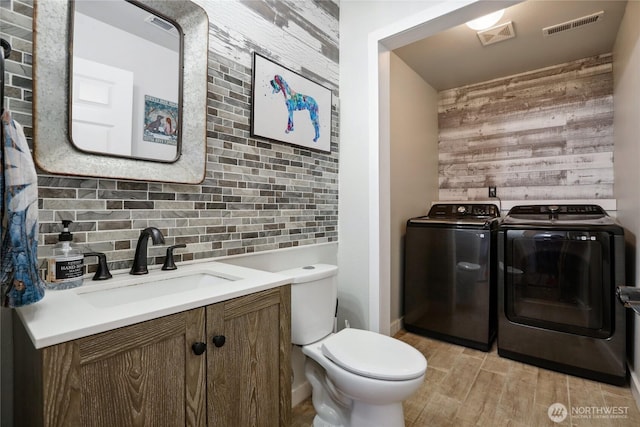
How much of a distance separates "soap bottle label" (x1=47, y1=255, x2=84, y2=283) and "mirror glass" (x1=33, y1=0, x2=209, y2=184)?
28cm

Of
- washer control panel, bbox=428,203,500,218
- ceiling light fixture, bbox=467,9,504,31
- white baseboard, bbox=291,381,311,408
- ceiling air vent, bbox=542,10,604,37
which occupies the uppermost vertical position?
ceiling air vent, bbox=542,10,604,37

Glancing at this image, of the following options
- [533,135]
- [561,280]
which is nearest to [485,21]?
[533,135]

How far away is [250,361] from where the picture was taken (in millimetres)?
1009

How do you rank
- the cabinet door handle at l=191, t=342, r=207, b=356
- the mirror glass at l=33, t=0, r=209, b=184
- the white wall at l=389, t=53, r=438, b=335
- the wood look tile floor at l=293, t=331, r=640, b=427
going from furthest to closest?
the white wall at l=389, t=53, r=438, b=335 → the wood look tile floor at l=293, t=331, r=640, b=427 → the mirror glass at l=33, t=0, r=209, b=184 → the cabinet door handle at l=191, t=342, r=207, b=356

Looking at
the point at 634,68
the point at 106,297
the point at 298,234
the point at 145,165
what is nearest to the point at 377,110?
the point at 298,234

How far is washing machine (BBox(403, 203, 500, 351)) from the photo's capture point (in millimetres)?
2309

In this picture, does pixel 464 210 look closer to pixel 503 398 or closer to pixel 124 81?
pixel 503 398

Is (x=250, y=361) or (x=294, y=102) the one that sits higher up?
(x=294, y=102)

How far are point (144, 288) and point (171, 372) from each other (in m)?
0.39

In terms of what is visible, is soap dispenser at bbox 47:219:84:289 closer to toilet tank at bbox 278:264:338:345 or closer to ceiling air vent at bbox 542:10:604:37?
toilet tank at bbox 278:264:338:345

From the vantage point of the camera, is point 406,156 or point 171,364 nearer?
point 171,364

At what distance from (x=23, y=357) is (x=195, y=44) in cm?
125

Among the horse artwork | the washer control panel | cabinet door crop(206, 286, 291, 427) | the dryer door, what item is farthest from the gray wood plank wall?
cabinet door crop(206, 286, 291, 427)

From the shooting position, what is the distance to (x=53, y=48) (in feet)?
3.16
